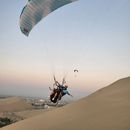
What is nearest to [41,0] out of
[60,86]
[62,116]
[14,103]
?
[60,86]

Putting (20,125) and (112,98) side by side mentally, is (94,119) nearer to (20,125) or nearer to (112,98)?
(112,98)

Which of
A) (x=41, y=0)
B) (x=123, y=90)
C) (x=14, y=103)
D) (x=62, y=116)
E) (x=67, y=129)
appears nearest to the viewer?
(x=67, y=129)

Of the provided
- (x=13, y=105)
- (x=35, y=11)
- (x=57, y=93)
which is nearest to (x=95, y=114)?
(x=57, y=93)

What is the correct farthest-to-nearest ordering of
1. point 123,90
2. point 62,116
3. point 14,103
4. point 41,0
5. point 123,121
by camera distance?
point 14,103 < point 123,90 < point 62,116 < point 41,0 < point 123,121

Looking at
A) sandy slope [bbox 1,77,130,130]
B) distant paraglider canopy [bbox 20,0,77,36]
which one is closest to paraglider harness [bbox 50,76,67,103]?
sandy slope [bbox 1,77,130,130]

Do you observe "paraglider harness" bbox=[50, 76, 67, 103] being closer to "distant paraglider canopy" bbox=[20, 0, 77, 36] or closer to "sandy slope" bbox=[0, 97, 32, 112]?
"distant paraglider canopy" bbox=[20, 0, 77, 36]

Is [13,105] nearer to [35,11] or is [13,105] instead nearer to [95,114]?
[35,11]

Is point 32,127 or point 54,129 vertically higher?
point 32,127
